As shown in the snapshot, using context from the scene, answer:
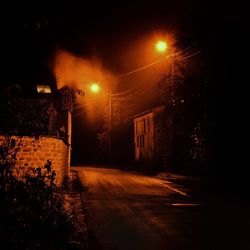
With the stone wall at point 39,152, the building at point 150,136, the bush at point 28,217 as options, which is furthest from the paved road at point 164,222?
the building at point 150,136

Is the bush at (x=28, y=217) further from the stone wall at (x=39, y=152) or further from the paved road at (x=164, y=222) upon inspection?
the stone wall at (x=39, y=152)

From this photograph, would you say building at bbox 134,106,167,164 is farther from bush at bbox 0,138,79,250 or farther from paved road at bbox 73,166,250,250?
bush at bbox 0,138,79,250

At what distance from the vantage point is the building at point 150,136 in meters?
39.4

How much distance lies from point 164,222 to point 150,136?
32.3 meters

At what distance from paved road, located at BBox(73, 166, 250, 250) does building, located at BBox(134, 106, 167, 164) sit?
22821mm

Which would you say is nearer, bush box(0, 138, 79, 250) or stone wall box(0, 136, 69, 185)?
bush box(0, 138, 79, 250)

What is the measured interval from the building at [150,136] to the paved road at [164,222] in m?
22.8

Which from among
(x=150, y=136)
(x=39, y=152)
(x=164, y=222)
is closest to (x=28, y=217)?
(x=164, y=222)

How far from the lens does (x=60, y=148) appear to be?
1778 centimetres

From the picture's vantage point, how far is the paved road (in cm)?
830

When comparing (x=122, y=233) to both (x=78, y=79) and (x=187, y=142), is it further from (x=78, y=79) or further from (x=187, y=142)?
(x=187, y=142)

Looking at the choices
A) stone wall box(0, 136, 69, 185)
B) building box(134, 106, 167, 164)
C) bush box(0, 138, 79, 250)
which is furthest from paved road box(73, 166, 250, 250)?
building box(134, 106, 167, 164)

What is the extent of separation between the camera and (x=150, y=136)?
42.8 m

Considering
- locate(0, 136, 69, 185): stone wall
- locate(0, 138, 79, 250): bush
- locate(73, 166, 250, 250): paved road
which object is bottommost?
locate(73, 166, 250, 250): paved road
